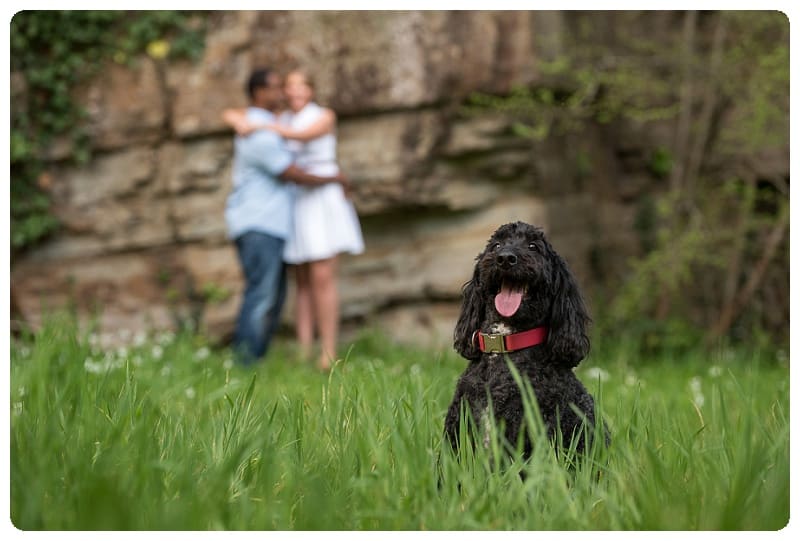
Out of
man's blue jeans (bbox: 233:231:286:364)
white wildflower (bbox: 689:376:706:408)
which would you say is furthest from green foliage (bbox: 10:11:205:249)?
white wildflower (bbox: 689:376:706:408)

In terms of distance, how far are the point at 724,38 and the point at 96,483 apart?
731 cm

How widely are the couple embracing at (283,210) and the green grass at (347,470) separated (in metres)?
3.04

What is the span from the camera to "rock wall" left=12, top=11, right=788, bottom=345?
289 inches

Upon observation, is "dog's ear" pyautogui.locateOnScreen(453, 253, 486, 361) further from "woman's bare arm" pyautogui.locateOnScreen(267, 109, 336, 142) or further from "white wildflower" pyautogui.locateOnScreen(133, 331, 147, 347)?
"white wildflower" pyautogui.locateOnScreen(133, 331, 147, 347)

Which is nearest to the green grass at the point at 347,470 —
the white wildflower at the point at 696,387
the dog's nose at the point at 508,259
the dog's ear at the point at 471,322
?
the dog's ear at the point at 471,322

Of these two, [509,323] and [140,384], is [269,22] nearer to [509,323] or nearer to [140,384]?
[140,384]

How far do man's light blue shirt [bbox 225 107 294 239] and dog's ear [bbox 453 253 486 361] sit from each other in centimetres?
374

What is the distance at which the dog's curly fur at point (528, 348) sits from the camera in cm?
248

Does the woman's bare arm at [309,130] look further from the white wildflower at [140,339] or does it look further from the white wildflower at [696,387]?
the white wildflower at [696,387]

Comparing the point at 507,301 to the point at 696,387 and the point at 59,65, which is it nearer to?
the point at 696,387

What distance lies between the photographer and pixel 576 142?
808cm

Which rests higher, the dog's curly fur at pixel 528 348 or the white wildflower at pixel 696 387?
the dog's curly fur at pixel 528 348

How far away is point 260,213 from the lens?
20.4ft
